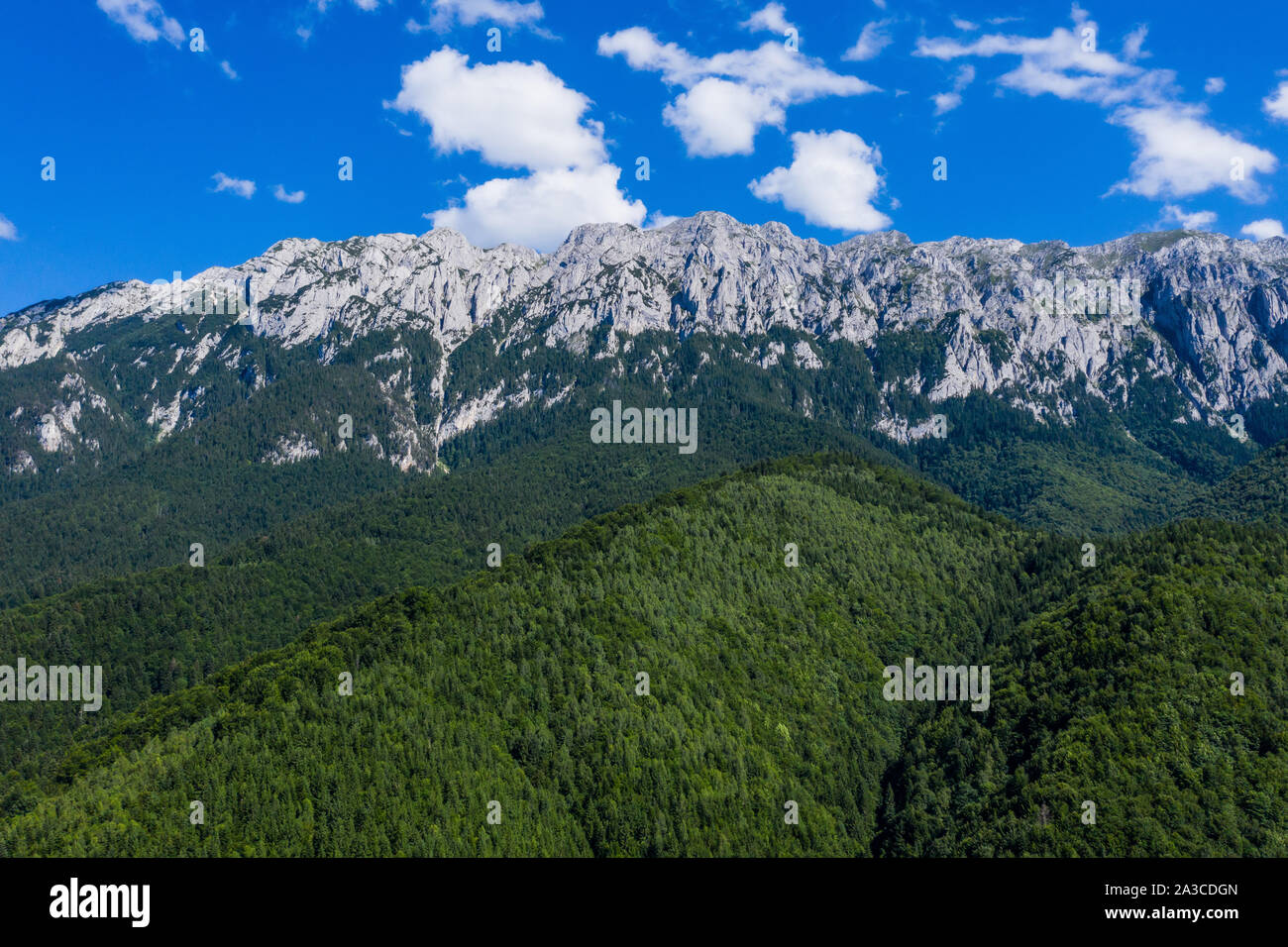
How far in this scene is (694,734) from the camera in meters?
144

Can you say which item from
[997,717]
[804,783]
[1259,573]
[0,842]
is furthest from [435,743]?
[1259,573]

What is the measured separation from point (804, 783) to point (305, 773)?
82.7 metres

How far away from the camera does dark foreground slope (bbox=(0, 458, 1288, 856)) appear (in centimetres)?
11456

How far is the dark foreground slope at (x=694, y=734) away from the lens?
115 m

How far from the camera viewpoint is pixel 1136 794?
386 ft
